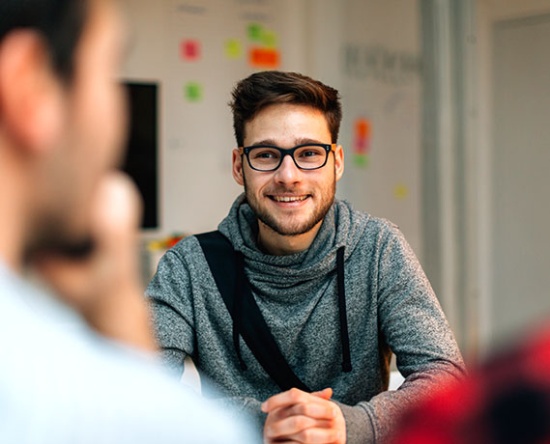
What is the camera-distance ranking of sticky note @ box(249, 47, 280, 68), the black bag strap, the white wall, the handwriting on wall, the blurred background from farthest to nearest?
the white wall, the handwriting on wall, sticky note @ box(249, 47, 280, 68), the blurred background, the black bag strap

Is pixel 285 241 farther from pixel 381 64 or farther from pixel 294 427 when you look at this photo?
pixel 381 64

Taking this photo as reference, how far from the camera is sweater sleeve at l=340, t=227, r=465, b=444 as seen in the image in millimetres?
1257

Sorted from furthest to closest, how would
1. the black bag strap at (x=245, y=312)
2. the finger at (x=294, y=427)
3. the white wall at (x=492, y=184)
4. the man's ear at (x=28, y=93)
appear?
the white wall at (x=492, y=184)
the black bag strap at (x=245, y=312)
the finger at (x=294, y=427)
the man's ear at (x=28, y=93)

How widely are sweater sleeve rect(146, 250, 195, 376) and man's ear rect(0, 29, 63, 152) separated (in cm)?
119

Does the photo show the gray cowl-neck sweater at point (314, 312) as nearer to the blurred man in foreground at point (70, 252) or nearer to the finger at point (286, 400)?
the finger at point (286, 400)

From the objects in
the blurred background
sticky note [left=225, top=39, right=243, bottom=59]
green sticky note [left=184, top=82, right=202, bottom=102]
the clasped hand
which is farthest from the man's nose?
sticky note [left=225, top=39, right=243, bottom=59]

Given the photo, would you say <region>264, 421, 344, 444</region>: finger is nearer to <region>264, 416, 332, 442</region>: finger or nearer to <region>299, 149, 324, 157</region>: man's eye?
<region>264, 416, 332, 442</region>: finger

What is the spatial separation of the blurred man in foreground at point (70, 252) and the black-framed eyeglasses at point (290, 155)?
1234 mm

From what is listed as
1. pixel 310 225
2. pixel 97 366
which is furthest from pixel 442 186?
pixel 97 366

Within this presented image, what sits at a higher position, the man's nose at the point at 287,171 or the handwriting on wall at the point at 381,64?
the handwriting on wall at the point at 381,64

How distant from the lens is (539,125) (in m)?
4.62

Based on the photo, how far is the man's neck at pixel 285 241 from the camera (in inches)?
62.1

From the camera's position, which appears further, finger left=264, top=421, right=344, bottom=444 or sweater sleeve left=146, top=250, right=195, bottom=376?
sweater sleeve left=146, top=250, right=195, bottom=376

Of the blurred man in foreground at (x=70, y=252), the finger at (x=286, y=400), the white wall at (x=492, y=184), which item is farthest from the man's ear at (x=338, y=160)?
the white wall at (x=492, y=184)
